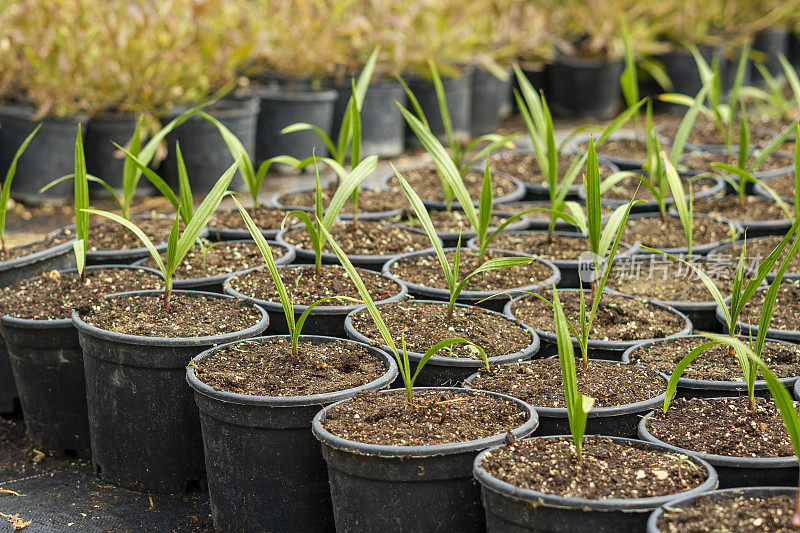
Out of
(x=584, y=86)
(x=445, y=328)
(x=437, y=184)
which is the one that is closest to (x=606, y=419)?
(x=445, y=328)

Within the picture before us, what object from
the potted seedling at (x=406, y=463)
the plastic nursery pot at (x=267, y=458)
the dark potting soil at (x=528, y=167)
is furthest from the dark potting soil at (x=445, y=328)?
the dark potting soil at (x=528, y=167)

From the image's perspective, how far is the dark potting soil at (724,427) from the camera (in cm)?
168

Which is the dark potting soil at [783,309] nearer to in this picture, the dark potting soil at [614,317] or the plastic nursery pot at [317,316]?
the dark potting soil at [614,317]

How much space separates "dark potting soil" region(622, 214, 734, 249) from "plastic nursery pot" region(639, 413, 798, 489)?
1.38m

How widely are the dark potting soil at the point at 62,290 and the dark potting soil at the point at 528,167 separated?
5.93 ft

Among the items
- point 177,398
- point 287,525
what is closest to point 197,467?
point 177,398

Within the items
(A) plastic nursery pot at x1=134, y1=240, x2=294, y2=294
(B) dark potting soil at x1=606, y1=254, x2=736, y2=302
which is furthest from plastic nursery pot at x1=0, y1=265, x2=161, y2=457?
(B) dark potting soil at x1=606, y1=254, x2=736, y2=302

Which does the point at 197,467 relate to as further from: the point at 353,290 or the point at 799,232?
the point at 799,232

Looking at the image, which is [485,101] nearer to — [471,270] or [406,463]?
[471,270]

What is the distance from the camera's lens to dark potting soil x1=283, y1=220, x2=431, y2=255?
9.43 ft

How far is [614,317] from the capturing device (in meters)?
2.37

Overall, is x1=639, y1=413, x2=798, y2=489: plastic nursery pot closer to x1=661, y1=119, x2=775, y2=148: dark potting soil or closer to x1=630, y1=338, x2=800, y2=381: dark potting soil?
x1=630, y1=338, x2=800, y2=381: dark potting soil

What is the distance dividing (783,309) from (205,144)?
3064 millimetres

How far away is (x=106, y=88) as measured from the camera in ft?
14.5
